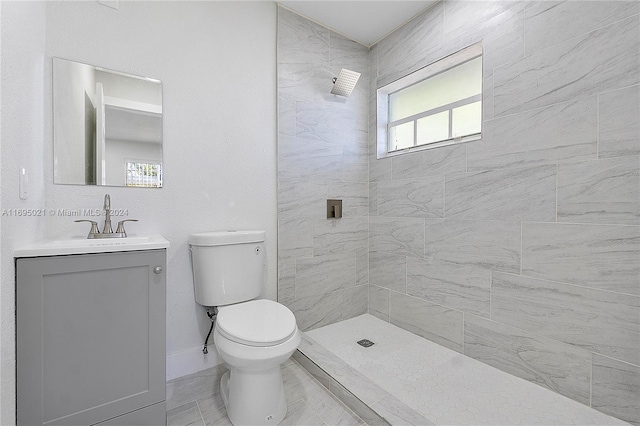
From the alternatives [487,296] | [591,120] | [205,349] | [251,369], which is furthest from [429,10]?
[205,349]

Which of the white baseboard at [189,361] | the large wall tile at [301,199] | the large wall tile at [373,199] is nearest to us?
the white baseboard at [189,361]

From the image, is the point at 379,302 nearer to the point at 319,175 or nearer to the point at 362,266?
the point at 362,266

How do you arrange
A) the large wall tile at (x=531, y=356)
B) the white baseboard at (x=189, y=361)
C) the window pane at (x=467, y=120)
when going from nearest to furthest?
the large wall tile at (x=531, y=356)
the white baseboard at (x=189, y=361)
the window pane at (x=467, y=120)

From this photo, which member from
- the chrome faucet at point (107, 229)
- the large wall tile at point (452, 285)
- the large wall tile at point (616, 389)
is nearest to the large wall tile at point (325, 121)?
the large wall tile at point (452, 285)

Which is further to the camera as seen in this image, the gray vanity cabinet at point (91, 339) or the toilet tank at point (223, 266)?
the toilet tank at point (223, 266)

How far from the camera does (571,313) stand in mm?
1392

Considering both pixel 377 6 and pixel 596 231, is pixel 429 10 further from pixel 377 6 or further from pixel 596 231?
pixel 596 231

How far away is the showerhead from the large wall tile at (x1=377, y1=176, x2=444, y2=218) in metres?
0.77

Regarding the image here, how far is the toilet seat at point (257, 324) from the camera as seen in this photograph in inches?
48.6

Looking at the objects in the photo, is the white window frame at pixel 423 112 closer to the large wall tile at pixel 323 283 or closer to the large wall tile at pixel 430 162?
the large wall tile at pixel 430 162

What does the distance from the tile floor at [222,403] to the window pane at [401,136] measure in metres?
1.81

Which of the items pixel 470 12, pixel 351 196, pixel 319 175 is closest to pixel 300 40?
pixel 319 175

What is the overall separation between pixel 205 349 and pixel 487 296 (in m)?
1.72

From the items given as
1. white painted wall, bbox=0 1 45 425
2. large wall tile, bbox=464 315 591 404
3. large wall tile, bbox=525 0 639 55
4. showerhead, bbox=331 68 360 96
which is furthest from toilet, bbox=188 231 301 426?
large wall tile, bbox=525 0 639 55
